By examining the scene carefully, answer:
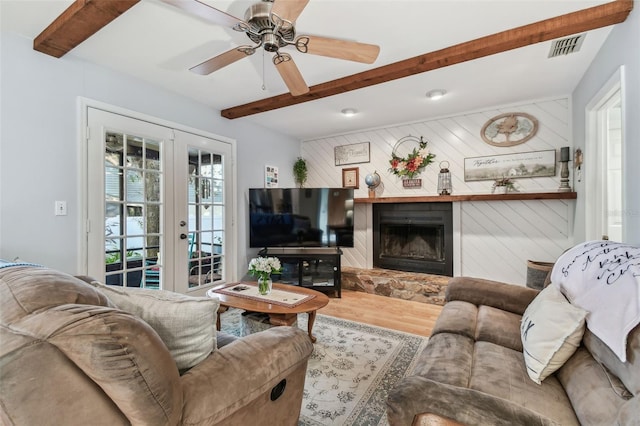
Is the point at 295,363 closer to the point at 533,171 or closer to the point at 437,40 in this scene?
the point at 437,40

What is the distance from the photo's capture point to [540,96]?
10.6 ft

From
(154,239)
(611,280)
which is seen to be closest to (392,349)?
(611,280)

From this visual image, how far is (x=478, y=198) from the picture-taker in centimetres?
349

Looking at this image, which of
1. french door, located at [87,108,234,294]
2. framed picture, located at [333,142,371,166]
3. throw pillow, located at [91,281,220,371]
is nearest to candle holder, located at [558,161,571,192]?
framed picture, located at [333,142,371,166]

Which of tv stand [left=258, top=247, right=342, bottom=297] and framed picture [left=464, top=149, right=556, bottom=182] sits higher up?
→ framed picture [left=464, top=149, right=556, bottom=182]

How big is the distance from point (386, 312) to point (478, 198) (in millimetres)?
1738

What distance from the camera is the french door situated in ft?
8.46

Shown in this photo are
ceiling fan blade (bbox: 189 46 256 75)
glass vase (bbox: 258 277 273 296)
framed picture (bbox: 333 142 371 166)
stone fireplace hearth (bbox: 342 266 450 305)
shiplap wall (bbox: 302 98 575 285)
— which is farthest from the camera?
framed picture (bbox: 333 142 371 166)

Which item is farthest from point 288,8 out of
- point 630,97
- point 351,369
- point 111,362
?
point 351,369

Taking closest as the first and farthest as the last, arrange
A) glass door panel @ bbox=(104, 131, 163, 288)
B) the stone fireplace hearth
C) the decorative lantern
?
glass door panel @ bbox=(104, 131, 163, 288)
the stone fireplace hearth
the decorative lantern

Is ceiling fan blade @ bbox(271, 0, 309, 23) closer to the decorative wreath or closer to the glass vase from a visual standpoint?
the glass vase

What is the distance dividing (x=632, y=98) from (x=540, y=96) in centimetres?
170

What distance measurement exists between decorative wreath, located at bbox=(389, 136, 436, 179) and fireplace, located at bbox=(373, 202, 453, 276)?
46 cm

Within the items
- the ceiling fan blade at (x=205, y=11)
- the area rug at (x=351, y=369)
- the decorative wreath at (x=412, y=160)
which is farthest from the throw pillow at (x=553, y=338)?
the decorative wreath at (x=412, y=160)
